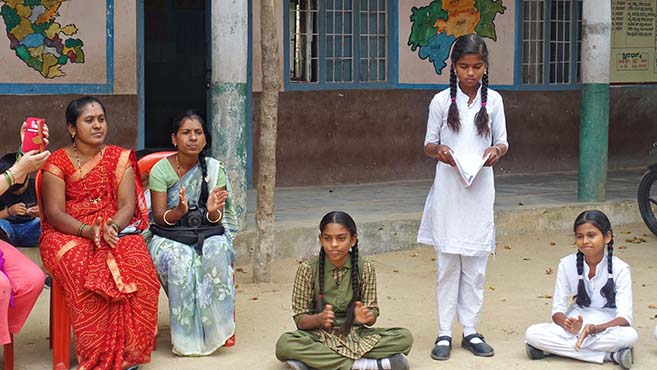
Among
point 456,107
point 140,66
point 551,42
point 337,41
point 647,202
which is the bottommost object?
point 647,202

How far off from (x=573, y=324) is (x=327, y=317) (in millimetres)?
1288

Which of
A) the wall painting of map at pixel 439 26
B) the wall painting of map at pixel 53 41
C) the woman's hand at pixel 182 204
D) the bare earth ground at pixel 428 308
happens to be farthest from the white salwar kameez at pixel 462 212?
the wall painting of map at pixel 439 26

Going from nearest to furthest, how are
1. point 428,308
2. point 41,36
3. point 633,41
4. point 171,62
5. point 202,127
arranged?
point 202,127, point 428,308, point 41,36, point 633,41, point 171,62

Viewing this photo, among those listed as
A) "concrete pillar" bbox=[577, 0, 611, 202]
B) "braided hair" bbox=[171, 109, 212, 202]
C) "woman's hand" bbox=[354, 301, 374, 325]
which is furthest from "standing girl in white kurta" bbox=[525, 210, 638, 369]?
"concrete pillar" bbox=[577, 0, 611, 202]

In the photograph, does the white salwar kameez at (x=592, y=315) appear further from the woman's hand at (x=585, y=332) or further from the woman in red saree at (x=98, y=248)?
the woman in red saree at (x=98, y=248)

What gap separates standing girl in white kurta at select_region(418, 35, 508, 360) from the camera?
229 inches

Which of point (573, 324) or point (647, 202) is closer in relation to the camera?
point (573, 324)

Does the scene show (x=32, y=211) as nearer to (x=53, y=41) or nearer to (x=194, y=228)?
(x=194, y=228)

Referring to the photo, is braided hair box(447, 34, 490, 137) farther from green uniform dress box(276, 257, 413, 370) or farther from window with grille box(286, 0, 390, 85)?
window with grille box(286, 0, 390, 85)

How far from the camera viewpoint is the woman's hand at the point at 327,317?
17.8ft

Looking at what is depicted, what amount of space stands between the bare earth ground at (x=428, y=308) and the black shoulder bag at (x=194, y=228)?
2.02 feet

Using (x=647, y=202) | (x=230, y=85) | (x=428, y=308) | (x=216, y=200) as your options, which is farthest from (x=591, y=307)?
(x=647, y=202)

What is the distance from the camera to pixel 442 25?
11.7 m

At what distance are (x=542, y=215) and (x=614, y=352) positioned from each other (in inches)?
160
